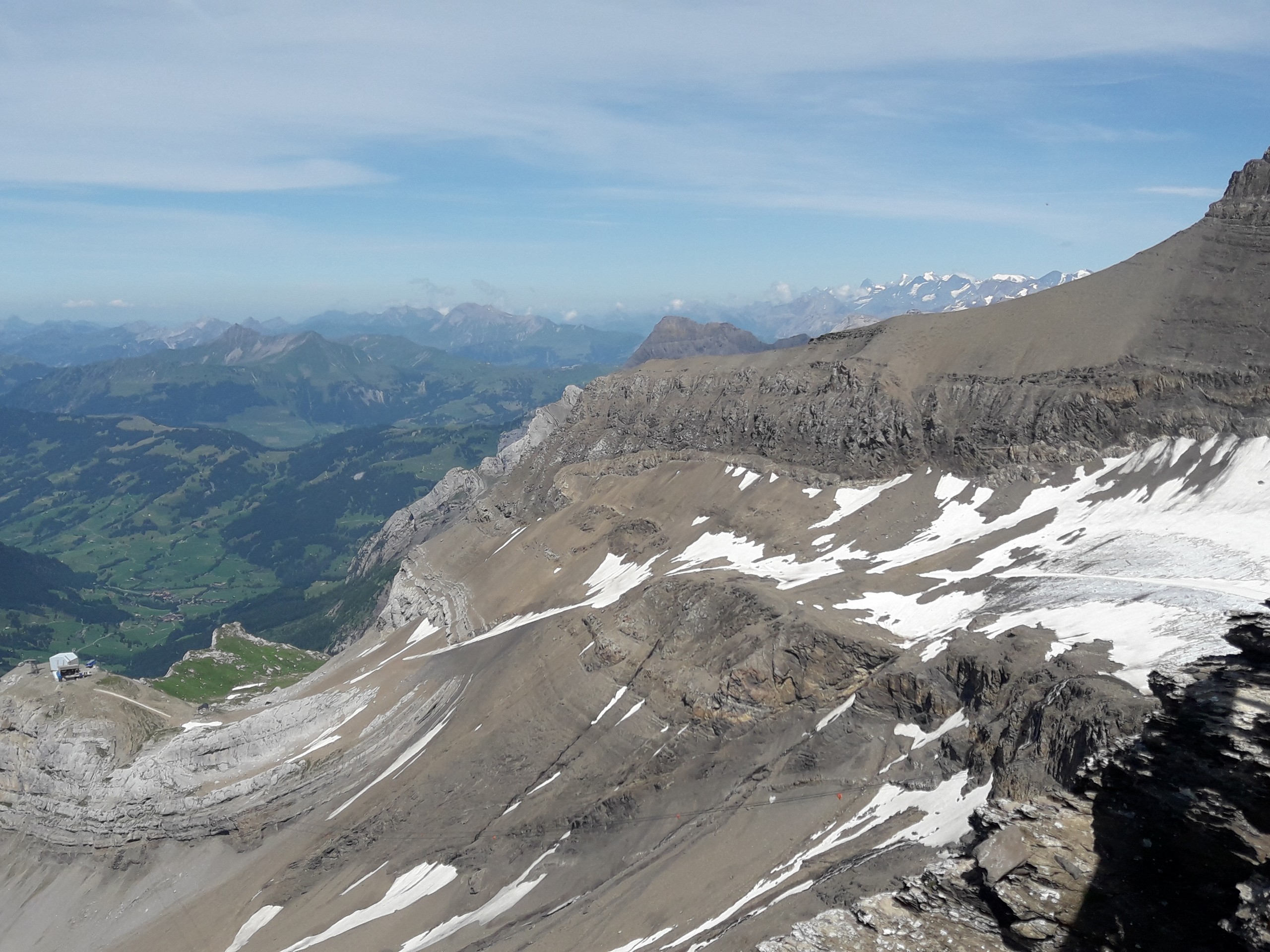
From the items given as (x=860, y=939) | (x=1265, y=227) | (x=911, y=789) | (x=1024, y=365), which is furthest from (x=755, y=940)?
(x=1265, y=227)

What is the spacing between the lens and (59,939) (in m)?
79.8

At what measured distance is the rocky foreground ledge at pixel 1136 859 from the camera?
26703 mm

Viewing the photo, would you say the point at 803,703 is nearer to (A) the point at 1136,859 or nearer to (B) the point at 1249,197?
(A) the point at 1136,859

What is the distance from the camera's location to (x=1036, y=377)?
9231cm

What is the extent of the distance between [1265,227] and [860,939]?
96.8 m

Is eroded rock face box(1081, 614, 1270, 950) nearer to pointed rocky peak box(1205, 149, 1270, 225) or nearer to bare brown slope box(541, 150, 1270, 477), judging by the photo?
bare brown slope box(541, 150, 1270, 477)

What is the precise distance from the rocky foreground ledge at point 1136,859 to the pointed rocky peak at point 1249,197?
81.1 meters

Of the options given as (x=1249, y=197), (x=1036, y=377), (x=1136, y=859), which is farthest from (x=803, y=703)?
(x=1249, y=197)

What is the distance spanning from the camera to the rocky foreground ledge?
26.7m

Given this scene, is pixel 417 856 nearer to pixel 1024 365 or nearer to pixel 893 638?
pixel 893 638

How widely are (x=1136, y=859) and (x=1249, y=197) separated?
97.7 meters

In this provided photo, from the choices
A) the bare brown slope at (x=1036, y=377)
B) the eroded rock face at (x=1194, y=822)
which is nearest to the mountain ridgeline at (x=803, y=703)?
the eroded rock face at (x=1194, y=822)

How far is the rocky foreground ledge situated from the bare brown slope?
53230 millimetres

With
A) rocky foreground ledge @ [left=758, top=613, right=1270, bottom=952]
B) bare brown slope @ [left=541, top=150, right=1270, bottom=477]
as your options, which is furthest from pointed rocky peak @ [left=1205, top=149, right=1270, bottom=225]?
rocky foreground ledge @ [left=758, top=613, right=1270, bottom=952]
